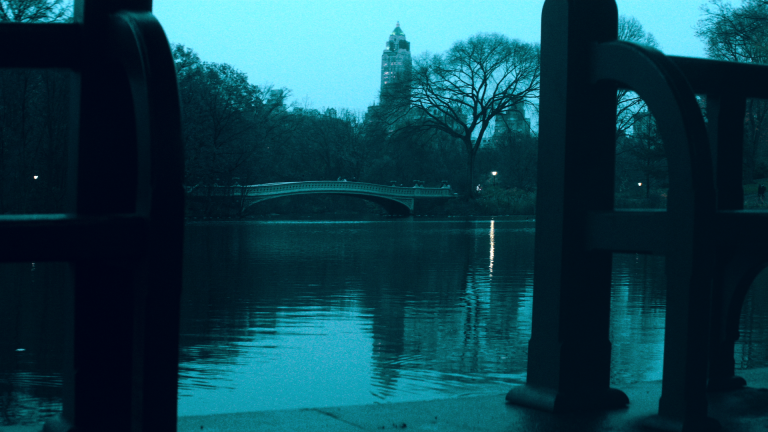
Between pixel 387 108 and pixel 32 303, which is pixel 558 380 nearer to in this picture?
pixel 32 303

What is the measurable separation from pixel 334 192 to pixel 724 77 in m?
51.2

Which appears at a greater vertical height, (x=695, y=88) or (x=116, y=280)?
(x=695, y=88)

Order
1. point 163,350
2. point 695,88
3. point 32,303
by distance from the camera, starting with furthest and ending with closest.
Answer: point 32,303 → point 695,88 → point 163,350

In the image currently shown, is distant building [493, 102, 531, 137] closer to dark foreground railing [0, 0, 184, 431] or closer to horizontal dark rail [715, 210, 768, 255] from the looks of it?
horizontal dark rail [715, 210, 768, 255]

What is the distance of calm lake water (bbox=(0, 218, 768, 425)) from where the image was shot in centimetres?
489

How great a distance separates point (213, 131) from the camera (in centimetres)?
4506

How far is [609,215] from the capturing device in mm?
2623

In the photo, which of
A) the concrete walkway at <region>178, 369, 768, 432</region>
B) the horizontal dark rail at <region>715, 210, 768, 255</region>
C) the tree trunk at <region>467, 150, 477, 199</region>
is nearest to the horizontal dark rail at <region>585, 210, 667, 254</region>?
the horizontal dark rail at <region>715, 210, 768, 255</region>

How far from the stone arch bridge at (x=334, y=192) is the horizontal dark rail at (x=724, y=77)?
40.5 m

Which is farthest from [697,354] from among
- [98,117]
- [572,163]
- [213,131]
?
[213,131]

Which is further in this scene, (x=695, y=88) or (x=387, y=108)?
(x=387, y=108)

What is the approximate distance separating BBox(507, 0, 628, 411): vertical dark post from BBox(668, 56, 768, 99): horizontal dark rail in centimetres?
29

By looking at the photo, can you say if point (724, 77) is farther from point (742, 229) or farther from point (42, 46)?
point (42, 46)

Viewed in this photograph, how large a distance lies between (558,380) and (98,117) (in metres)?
1.59
